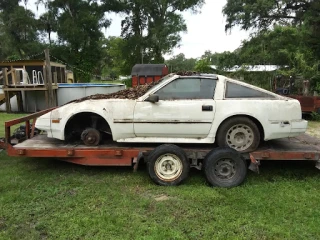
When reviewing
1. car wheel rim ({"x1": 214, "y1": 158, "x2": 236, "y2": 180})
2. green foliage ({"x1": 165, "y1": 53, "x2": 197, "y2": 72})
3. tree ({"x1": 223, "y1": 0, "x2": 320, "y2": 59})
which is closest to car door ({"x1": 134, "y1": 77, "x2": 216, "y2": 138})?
car wheel rim ({"x1": 214, "y1": 158, "x2": 236, "y2": 180})

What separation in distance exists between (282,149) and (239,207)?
158 cm


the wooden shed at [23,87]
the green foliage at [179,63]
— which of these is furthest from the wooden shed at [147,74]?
the green foliage at [179,63]

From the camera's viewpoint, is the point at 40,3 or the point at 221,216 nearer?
the point at 221,216

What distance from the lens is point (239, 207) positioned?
12.4 ft

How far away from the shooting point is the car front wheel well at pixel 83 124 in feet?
16.6

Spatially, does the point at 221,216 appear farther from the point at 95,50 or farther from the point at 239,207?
the point at 95,50

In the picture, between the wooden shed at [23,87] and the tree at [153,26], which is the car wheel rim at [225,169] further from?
the tree at [153,26]

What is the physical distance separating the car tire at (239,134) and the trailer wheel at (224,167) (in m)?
0.33

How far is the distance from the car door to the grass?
0.76m

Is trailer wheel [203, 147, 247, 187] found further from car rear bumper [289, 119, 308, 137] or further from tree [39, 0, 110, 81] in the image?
tree [39, 0, 110, 81]

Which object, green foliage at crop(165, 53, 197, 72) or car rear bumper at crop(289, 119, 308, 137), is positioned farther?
green foliage at crop(165, 53, 197, 72)

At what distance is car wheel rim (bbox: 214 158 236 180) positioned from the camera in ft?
14.6

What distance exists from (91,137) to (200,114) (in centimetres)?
180

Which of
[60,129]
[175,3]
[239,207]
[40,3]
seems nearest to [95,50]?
[40,3]
